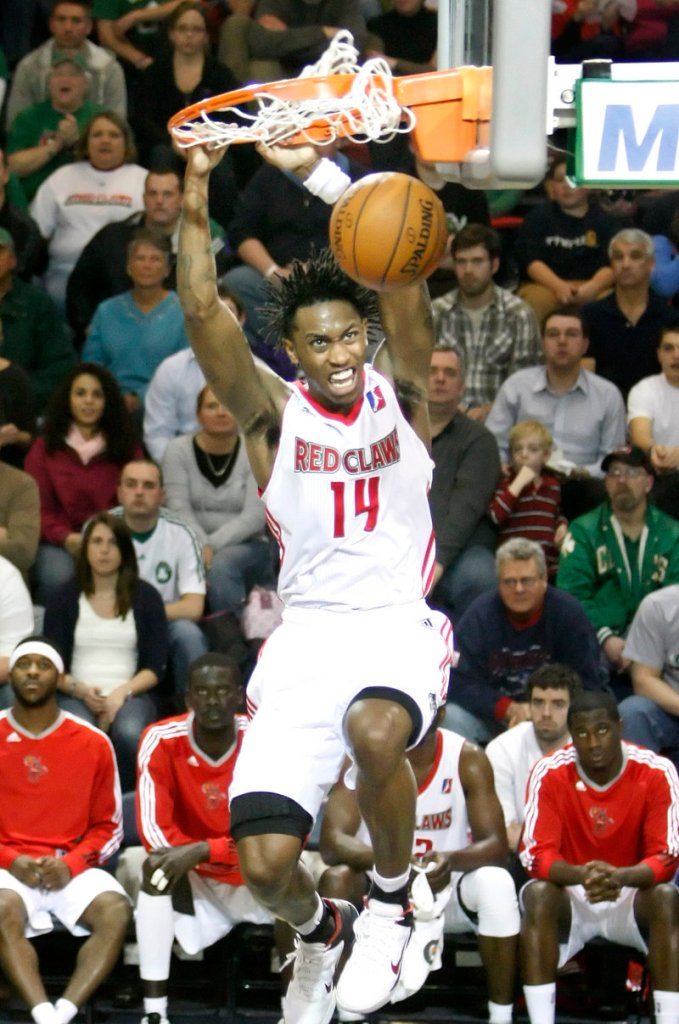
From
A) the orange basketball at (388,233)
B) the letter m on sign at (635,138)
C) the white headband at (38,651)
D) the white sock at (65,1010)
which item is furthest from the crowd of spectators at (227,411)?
the letter m on sign at (635,138)

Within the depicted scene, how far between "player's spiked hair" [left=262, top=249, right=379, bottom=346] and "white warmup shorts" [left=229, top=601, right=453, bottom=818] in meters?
0.90

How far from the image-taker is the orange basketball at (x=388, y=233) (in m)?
5.15

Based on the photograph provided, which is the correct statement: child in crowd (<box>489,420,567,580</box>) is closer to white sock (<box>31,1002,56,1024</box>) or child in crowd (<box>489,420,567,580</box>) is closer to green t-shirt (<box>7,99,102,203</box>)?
white sock (<box>31,1002,56,1024</box>)

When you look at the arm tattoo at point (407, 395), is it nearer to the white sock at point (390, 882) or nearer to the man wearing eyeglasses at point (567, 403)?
the white sock at point (390, 882)

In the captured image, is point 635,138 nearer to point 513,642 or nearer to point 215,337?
point 215,337

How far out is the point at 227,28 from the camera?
40.7ft

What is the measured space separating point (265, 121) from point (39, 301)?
570 centimetres

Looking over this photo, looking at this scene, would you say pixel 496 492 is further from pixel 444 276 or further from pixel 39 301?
pixel 39 301

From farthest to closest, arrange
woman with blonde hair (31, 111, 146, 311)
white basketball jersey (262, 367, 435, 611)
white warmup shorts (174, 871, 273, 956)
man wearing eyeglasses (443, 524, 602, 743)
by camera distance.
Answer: woman with blonde hair (31, 111, 146, 311)
man wearing eyeglasses (443, 524, 602, 743)
white warmup shorts (174, 871, 273, 956)
white basketball jersey (262, 367, 435, 611)

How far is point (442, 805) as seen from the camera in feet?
26.7

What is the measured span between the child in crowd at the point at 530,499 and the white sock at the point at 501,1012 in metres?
2.76

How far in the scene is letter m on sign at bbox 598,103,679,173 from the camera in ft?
16.5

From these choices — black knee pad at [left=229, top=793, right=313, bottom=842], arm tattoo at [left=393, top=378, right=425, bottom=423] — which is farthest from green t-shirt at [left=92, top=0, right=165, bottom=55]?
black knee pad at [left=229, top=793, right=313, bottom=842]

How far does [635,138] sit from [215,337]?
52.9 inches
